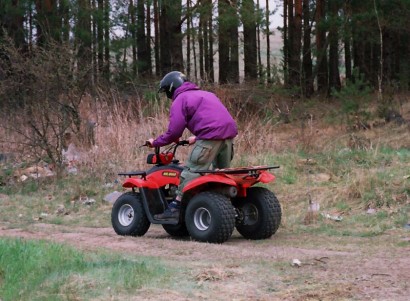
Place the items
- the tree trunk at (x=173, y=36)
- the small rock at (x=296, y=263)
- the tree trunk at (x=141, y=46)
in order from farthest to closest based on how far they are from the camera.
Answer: the tree trunk at (x=141, y=46)
the tree trunk at (x=173, y=36)
the small rock at (x=296, y=263)

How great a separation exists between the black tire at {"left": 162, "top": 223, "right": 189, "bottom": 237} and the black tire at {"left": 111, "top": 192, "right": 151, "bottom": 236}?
0.98 ft

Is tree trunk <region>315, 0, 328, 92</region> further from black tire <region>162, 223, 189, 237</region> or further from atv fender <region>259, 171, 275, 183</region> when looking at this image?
atv fender <region>259, 171, 275, 183</region>

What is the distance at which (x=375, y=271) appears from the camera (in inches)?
272

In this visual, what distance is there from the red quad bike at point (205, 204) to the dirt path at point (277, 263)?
20 centimetres

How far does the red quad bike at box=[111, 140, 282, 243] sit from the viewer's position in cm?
902

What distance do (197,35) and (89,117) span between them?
9076 mm

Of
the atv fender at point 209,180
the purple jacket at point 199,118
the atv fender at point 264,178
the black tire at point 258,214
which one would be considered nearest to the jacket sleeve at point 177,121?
the purple jacket at point 199,118

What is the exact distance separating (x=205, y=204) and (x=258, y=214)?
0.86 metres

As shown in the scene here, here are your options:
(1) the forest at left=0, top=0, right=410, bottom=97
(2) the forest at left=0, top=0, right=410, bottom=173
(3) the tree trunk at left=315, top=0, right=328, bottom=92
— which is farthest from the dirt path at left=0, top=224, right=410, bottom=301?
(3) the tree trunk at left=315, top=0, right=328, bottom=92

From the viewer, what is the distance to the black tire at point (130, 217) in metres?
9.94

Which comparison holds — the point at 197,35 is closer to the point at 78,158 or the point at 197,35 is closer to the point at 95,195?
the point at 78,158

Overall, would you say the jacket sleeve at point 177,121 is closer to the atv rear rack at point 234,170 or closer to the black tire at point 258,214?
the atv rear rack at point 234,170

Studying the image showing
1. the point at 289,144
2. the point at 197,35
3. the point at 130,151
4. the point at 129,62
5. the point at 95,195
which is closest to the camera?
the point at 95,195

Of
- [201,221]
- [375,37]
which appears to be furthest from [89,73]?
[375,37]
